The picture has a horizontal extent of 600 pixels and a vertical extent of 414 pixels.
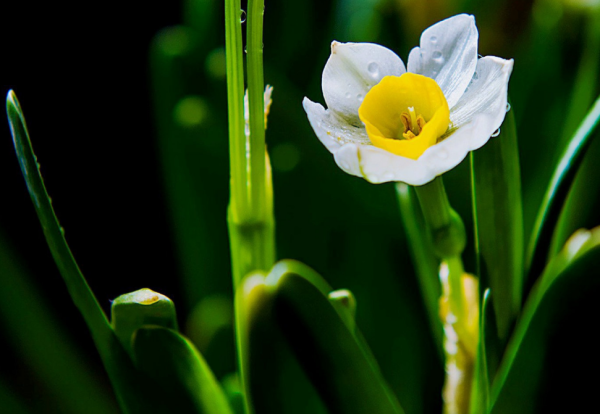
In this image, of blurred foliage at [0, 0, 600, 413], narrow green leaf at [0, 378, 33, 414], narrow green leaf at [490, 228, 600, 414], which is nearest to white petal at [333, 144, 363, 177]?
narrow green leaf at [490, 228, 600, 414]

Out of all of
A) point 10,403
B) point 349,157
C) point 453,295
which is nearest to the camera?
point 349,157

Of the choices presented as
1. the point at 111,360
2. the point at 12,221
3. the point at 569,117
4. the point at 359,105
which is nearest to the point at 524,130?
the point at 569,117

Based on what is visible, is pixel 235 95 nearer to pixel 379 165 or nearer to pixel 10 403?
pixel 379 165

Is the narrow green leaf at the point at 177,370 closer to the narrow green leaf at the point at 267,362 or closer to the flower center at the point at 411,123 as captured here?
the narrow green leaf at the point at 267,362

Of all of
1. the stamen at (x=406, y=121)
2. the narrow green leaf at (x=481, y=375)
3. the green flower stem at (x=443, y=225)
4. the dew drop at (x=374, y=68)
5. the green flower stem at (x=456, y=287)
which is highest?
Answer: the dew drop at (x=374, y=68)

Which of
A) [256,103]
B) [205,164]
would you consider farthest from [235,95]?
[205,164]

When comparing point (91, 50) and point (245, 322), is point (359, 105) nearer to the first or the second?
point (245, 322)

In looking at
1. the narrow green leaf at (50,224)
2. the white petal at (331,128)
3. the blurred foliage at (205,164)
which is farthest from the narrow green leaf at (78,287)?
the blurred foliage at (205,164)
